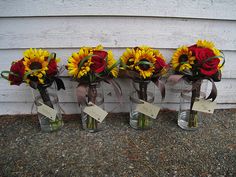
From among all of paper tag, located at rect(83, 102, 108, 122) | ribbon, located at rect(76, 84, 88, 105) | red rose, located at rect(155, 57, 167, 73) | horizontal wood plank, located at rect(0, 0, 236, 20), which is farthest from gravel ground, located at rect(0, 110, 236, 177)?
horizontal wood plank, located at rect(0, 0, 236, 20)

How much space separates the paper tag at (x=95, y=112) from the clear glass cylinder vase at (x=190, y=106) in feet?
1.30

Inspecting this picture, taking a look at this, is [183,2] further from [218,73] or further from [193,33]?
[218,73]

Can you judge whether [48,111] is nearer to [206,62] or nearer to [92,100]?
[92,100]

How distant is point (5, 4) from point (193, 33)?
2.78ft

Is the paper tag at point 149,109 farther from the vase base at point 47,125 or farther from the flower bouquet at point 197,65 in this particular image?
the vase base at point 47,125

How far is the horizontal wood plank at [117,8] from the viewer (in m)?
0.86

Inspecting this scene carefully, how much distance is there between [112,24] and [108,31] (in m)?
0.04

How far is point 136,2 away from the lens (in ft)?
2.82

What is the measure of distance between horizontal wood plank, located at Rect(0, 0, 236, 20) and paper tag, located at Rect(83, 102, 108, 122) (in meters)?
0.41

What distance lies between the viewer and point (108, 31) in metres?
0.91

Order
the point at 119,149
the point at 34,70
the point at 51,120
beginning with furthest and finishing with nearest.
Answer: the point at 51,120
the point at 119,149
the point at 34,70

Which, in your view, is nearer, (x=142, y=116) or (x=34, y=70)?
(x=34, y=70)

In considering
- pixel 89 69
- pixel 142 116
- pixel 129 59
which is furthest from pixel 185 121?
pixel 89 69

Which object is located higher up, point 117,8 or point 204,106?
point 117,8
